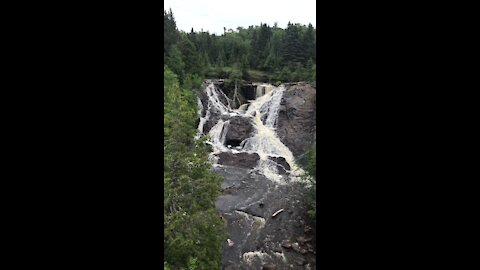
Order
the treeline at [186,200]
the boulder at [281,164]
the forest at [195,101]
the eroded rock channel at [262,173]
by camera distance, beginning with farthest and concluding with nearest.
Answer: the boulder at [281,164] < the eroded rock channel at [262,173] < the forest at [195,101] < the treeline at [186,200]

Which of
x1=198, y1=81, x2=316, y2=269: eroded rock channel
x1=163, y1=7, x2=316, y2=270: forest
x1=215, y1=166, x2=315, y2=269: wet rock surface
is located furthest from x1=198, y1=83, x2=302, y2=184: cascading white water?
x1=163, y1=7, x2=316, y2=270: forest

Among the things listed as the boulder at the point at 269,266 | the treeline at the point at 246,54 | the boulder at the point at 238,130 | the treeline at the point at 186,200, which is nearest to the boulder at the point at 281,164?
the boulder at the point at 238,130

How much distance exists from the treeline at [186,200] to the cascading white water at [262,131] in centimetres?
536

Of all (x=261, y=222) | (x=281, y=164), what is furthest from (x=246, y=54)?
(x=261, y=222)

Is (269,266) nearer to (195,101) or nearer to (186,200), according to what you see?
(186,200)

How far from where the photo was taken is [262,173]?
12.2 m

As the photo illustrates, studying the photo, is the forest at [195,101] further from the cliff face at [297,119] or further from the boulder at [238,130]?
the boulder at [238,130]

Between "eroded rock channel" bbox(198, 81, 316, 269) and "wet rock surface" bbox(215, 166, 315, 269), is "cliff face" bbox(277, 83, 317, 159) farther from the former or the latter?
"wet rock surface" bbox(215, 166, 315, 269)

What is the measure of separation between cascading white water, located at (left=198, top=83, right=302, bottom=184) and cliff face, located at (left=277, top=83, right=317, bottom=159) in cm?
23

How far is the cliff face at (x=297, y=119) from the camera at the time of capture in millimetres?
13773
